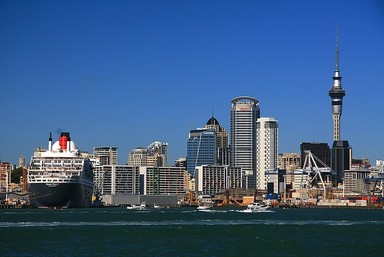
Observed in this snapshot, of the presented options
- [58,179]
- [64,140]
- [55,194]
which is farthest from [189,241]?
[64,140]

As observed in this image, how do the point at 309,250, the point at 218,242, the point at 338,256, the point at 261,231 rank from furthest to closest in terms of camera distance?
1. the point at 261,231
2. the point at 218,242
3. the point at 309,250
4. the point at 338,256

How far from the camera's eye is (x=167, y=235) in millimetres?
74188

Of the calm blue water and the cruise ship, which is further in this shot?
the cruise ship

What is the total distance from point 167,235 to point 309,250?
1821cm

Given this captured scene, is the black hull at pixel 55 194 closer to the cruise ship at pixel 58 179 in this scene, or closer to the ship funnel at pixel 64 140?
the cruise ship at pixel 58 179

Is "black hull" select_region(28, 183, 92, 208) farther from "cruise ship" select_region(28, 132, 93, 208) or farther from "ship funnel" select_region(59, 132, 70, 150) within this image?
"ship funnel" select_region(59, 132, 70, 150)

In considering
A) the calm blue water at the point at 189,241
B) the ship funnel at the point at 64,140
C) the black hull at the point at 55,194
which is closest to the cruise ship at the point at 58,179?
the black hull at the point at 55,194

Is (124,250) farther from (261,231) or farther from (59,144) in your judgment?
(59,144)

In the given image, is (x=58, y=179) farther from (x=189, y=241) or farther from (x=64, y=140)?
(x=189, y=241)

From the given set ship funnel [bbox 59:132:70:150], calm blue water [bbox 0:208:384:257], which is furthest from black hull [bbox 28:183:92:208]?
calm blue water [bbox 0:208:384:257]

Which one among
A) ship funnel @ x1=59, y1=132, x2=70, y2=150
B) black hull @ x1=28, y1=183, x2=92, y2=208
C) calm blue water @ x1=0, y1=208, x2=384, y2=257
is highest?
ship funnel @ x1=59, y1=132, x2=70, y2=150

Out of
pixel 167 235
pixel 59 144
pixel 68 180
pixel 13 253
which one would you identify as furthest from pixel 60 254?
pixel 59 144

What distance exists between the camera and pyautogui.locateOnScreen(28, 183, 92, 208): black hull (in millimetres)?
152125

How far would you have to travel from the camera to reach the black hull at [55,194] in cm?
15212
